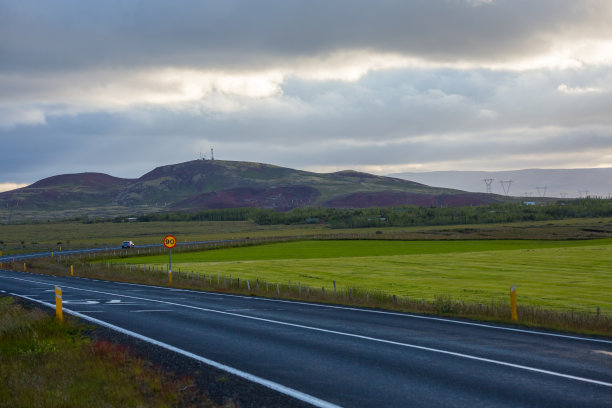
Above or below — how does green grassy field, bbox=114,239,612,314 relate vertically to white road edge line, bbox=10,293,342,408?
below

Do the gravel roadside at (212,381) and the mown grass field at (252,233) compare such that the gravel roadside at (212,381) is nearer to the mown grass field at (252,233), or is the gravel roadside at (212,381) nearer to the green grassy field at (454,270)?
the green grassy field at (454,270)

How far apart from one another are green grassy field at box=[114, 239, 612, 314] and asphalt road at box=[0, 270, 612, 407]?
46.3ft

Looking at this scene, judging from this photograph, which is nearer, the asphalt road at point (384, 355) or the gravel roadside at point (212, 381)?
the gravel roadside at point (212, 381)

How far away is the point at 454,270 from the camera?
5344 centimetres

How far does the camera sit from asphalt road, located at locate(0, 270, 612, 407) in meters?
10.3

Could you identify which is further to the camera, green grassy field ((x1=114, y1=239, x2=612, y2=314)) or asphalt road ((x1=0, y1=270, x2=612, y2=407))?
green grassy field ((x1=114, y1=239, x2=612, y2=314))

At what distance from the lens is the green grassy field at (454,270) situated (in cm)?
3650

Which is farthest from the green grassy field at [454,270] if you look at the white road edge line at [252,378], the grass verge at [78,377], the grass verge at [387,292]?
the grass verge at [78,377]

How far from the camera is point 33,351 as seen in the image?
1420 cm

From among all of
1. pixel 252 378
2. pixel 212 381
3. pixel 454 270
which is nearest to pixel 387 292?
pixel 454 270

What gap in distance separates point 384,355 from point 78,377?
21.2 ft

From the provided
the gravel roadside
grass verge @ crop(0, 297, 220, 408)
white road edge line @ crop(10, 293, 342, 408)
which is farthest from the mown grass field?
grass verge @ crop(0, 297, 220, 408)

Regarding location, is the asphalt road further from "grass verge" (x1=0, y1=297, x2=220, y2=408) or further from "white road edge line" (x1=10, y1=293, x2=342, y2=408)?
"grass verge" (x1=0, y1=297, x2=220, y2=408)

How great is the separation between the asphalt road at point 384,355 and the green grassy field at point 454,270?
14111 millimetres
